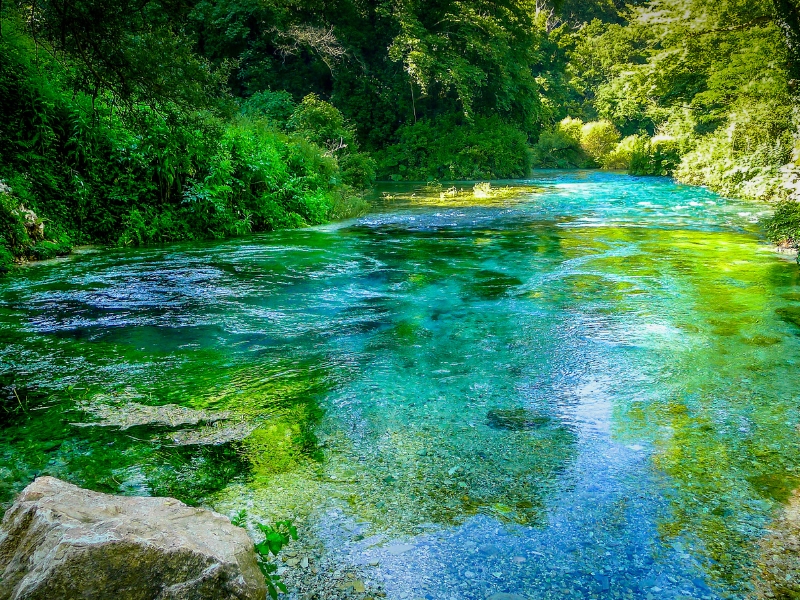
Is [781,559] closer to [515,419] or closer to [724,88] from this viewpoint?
[515,419]

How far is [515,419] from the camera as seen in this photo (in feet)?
14.0

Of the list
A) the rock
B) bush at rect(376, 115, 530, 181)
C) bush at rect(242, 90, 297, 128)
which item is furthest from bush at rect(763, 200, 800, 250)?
bush at rect(376, 115, 530, 181)

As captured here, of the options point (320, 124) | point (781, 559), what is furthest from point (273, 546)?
point (320, 124)

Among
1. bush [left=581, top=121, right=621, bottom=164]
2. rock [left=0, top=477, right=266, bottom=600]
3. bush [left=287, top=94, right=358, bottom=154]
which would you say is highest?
bush [left=287, top=94, right=358, bottom=154]

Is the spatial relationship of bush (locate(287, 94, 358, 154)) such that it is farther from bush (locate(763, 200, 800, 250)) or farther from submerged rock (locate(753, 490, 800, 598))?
submerged rock (locate(753, 490, 800, 598))

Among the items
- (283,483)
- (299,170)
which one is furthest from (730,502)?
(299,170)

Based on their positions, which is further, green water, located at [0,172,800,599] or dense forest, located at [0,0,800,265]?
dense forest, located at [0,0,800,265]

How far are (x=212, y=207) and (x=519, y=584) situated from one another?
10.9 m

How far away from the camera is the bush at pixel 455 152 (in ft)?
101

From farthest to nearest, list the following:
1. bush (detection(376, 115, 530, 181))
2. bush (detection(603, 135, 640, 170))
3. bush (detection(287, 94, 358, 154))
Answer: bush (detection(603, 135, 640, 170)) → bush (detection(376, 115, 530, 181)) → bush (detection(287, 94, 358, 154))

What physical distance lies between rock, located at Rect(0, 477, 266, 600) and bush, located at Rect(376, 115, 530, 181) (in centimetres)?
2859

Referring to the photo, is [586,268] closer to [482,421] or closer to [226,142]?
[482,421]

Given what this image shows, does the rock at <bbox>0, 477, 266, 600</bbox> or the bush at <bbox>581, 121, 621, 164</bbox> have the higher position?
the bush at <bbox>581, 121, 621, 164</bbox>

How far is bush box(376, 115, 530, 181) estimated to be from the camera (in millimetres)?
30656
